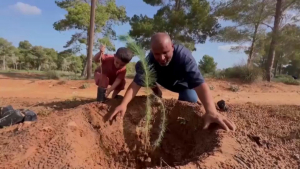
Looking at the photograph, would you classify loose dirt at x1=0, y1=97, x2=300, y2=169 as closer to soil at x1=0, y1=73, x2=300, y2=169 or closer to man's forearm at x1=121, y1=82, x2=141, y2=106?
soil at x1=0, y1=73, x2=300, y2=169

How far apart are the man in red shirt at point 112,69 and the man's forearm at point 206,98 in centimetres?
159

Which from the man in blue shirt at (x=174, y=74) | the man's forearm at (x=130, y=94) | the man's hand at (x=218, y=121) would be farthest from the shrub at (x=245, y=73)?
the man's hand at (x=218, y=121)

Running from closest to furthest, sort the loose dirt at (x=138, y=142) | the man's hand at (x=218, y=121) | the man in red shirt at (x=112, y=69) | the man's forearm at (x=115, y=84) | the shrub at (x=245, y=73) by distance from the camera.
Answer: the loose dirt at (x=138, y=142) < the man's hand at (x=218, y=121) < the man in red shirt at (x=112, y=69) < the man's forearm at (x=115, y=84) < the shrub at (x=245, y=73)

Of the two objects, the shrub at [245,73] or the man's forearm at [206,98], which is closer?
the man's forearm at [206,98]

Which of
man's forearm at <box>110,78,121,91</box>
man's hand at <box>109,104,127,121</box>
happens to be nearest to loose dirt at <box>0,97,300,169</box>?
man's hand at <box>109,104,127,121</box>

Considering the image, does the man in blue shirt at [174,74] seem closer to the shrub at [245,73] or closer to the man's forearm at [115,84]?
the man's forearm at [115,84]

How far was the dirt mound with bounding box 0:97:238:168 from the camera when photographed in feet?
6.41

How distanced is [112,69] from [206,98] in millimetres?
2203

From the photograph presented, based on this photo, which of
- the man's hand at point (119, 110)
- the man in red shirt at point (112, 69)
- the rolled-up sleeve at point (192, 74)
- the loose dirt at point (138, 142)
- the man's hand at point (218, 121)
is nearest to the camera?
the loose dirt at point (138, 142)

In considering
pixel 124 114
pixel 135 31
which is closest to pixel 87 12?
pixel 135 31

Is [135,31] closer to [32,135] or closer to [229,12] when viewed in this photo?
[229,12]

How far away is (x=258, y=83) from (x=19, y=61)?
34.7 metres

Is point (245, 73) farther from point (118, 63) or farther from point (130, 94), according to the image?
point (130, 94)

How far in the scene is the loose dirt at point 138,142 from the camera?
1934 mm
